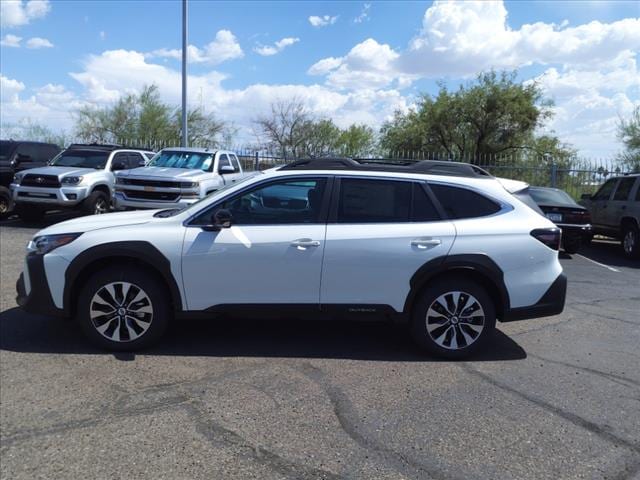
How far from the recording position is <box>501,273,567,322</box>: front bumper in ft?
16.4

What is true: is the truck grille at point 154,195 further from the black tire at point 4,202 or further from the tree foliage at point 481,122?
the tree foliage at point 481,122

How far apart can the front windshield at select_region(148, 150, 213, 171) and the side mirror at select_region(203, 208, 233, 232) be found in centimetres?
824

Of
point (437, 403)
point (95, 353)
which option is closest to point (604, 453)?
point (437, 403)

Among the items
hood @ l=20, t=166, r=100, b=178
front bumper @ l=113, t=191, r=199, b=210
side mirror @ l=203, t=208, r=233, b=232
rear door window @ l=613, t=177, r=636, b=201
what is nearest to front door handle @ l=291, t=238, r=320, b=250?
side mirror @ l=203, t=208, r=233, b=232

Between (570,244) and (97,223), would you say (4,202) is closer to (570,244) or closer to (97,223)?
(97,223)

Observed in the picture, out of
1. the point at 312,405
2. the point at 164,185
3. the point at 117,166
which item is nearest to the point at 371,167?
the point at 312,405

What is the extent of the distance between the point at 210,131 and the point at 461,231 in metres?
31.8

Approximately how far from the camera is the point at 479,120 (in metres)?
29.9

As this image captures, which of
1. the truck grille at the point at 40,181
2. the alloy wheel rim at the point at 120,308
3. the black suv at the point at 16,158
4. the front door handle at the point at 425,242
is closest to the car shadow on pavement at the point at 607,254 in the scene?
the front door handle at the point at 425,242

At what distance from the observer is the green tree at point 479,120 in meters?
29.0

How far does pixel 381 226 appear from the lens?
4.91 meters

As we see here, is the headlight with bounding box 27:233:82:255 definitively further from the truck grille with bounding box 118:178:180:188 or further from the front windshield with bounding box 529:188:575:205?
the front windshield with bounding box 529:188:575:205

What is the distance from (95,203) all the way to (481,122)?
22627 mm

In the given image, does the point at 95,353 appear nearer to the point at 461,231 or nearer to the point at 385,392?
the point at 385,392
